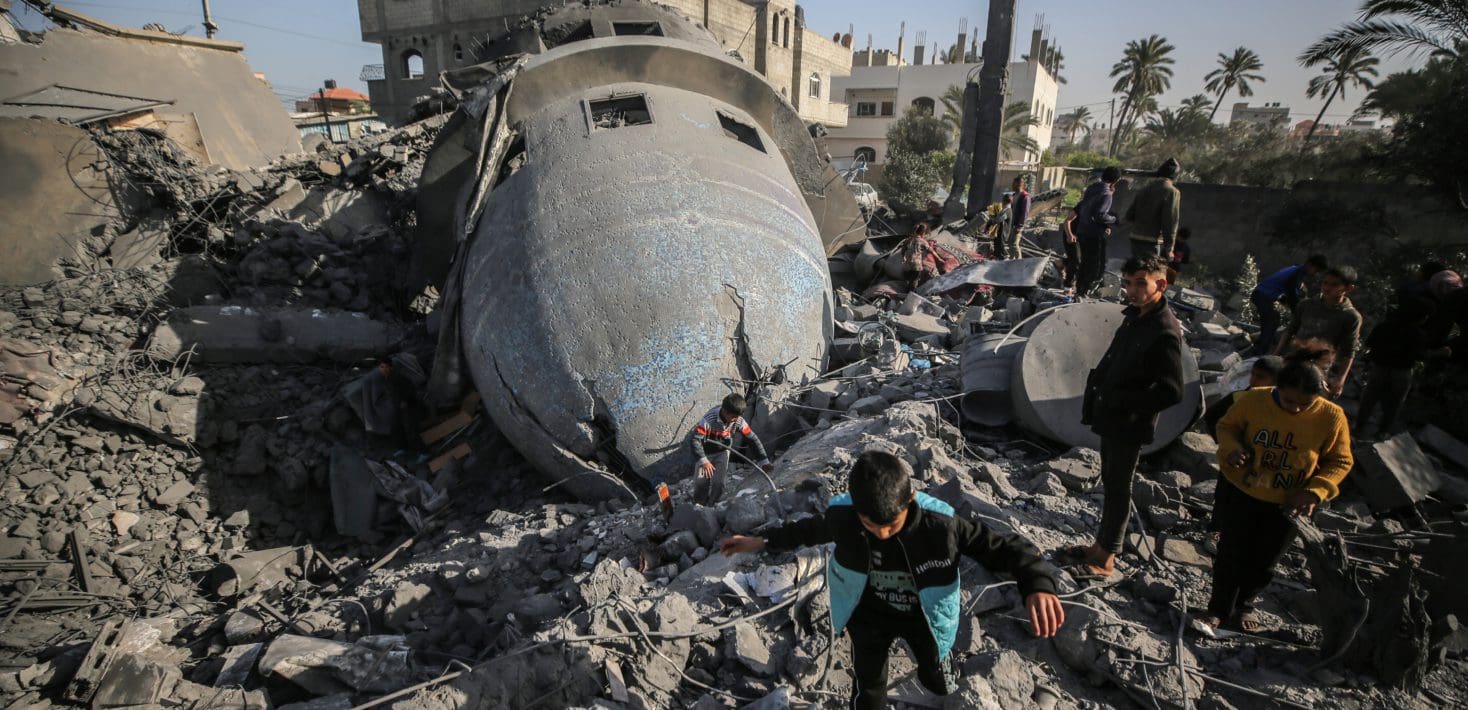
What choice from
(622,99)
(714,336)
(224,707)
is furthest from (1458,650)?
(622,99)

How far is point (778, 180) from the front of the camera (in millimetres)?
5859

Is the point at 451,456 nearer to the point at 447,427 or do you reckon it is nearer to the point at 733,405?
the point at 447,427

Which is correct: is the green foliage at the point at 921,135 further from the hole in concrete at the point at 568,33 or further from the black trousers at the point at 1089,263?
the hole in concrete at the point at 568,33

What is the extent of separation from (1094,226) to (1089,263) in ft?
1.54

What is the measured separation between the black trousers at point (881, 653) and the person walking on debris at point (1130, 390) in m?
1.33

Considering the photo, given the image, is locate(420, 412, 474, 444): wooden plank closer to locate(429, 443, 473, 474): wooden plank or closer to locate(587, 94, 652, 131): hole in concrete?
locate(429, 443, 473, 474): wooden plank

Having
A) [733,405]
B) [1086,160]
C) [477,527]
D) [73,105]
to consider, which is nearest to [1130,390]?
[733,405]

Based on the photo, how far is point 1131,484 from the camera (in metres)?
3.33

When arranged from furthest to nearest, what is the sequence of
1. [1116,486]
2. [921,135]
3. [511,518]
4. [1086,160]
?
[1086,160] < [921,135] < [511,518] < [1116,486]

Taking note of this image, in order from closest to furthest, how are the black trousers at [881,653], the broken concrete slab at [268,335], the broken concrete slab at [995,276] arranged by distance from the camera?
the black trousers at [881,653] → the broken concrete slab at [268,335] → the broken concrete slab at [995,276]

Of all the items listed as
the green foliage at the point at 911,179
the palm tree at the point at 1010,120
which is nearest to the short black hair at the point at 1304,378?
the green foliage at the point at 911,179

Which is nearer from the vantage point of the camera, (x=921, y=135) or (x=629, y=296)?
(x=629, y=296)

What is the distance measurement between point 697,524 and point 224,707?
2373 millimetres

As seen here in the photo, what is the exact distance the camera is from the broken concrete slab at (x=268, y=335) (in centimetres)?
672
